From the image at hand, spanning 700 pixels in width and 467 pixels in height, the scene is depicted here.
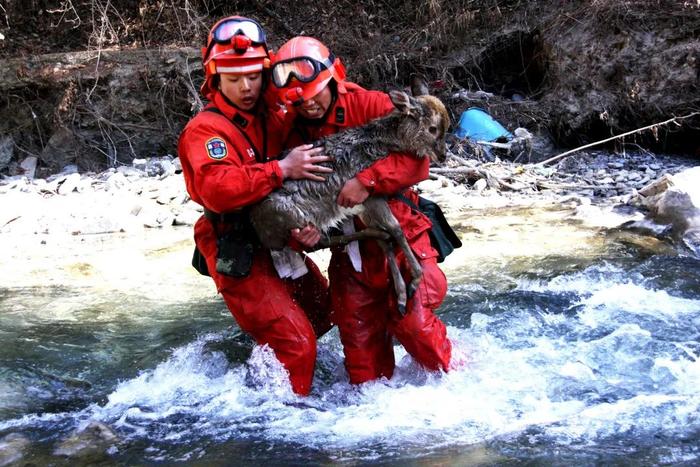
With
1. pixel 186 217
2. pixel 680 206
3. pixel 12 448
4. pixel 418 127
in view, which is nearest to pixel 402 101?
pixel 418 127

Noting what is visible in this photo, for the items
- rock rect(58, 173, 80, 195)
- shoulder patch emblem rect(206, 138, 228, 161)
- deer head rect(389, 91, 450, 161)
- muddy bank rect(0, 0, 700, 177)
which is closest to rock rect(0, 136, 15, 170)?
muddy bank rect(0, 0, 700, 177)

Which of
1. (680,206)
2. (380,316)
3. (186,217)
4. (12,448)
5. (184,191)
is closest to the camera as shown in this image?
(12,448)

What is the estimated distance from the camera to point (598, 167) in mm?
11039

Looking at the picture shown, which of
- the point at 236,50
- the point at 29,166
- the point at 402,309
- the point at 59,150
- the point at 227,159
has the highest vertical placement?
the point at 236,50

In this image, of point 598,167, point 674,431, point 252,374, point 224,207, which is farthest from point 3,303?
point 598,167

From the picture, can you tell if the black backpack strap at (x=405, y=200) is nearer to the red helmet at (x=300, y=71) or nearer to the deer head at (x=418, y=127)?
the deer head at (x=418, y=127)

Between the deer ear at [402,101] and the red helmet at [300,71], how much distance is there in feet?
1.27

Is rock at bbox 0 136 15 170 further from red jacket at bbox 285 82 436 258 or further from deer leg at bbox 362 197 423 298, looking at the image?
deer leg at bbox 362 197 423 298

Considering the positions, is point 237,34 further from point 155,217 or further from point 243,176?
point 155,217

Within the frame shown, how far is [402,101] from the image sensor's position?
14.1ft

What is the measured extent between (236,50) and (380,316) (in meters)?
1.86

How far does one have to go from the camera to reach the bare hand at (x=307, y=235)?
4.29 meters

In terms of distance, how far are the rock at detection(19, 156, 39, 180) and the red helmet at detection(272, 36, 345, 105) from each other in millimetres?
9018

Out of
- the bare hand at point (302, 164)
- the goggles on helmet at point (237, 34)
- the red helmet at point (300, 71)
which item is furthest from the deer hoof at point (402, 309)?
the goggles on helmet at point (237, 34)
